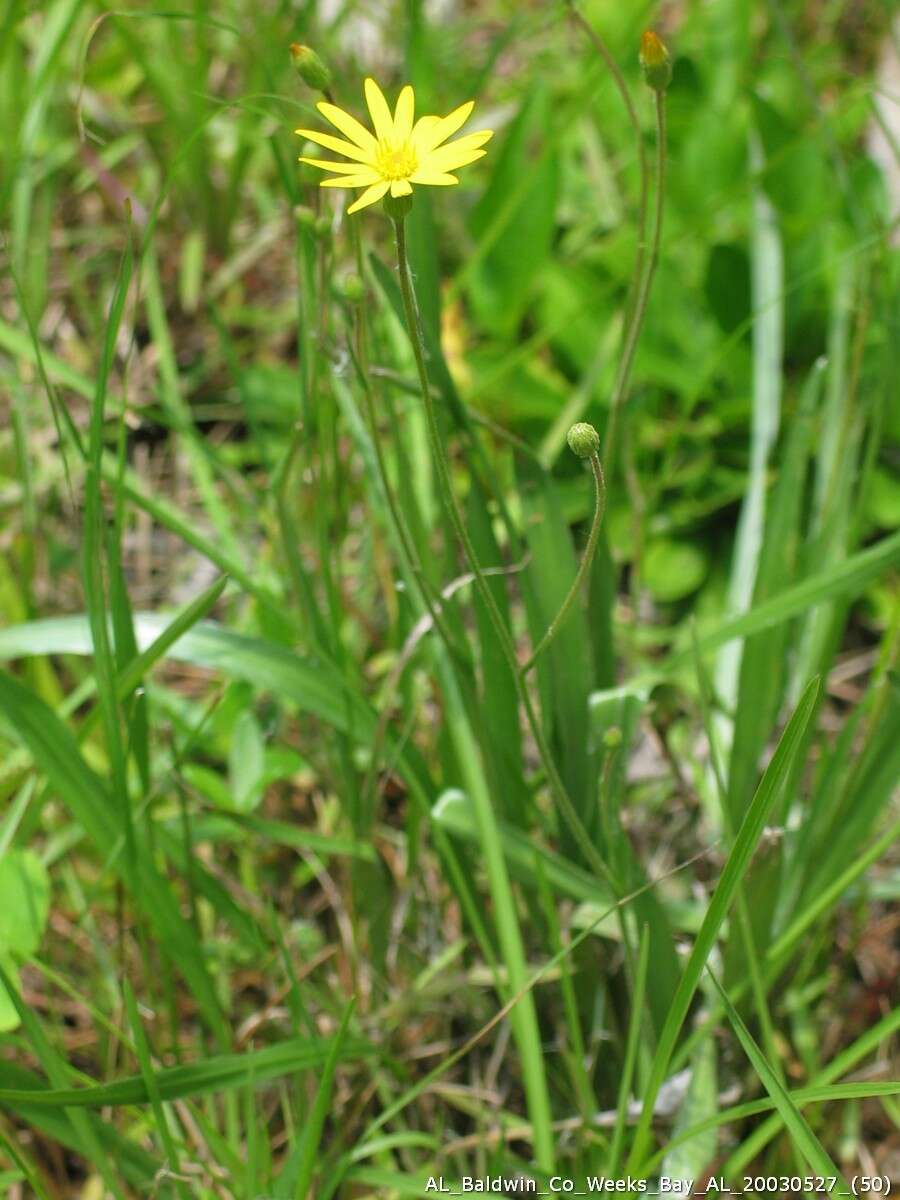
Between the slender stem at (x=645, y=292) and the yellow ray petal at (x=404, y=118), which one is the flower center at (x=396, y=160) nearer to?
the yellow ray petal at (x=404, y=118)

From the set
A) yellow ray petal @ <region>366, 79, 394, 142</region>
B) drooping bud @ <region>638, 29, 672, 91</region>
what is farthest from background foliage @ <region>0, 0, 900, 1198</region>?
drooping bud @ <region>638, 29, 672, 91</region>

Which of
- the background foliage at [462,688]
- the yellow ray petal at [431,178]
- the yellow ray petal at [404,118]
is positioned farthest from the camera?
the background foliage at [462,688]

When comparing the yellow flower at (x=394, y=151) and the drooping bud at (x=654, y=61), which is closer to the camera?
the yellow flower at (x=394, y=151)

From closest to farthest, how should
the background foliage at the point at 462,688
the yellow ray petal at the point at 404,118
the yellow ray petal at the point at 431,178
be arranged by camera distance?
the yellow ray petal at the point at 431,178 < the yellow ray petal at the point at 404,118 < the background foliage at the point at 462,688

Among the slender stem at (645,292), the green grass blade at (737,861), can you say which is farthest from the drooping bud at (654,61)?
the green grass blade at (737,861)

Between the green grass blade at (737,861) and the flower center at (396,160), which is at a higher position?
the flower center at (396,160)

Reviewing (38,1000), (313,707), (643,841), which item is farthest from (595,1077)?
(38,1000)

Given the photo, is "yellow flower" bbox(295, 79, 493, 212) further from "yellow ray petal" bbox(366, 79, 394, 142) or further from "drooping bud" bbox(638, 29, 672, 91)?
"drooping bud" bbox(638, 29, 672, 91)
